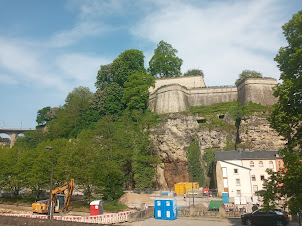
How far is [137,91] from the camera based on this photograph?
2179 inches

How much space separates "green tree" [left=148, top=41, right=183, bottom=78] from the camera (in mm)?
66000

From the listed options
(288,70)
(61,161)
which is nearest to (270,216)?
(288,70)

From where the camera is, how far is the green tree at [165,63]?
66000mm

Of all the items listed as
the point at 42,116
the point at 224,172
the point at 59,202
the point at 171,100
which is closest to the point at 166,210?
the point at 59,202

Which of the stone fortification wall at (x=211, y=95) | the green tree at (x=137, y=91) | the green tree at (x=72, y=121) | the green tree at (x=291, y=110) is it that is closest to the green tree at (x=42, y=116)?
the green tree at (x=72, y=121)

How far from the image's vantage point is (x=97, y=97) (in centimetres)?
6078

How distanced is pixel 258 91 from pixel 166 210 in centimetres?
3649

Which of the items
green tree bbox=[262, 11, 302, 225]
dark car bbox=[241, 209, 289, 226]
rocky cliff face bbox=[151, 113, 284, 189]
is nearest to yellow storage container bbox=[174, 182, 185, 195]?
rocky cliff face bbox=[151, 113, 284, 189]

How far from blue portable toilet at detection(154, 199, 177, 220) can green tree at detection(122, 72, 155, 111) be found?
107 feet

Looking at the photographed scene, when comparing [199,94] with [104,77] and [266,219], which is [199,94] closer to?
[104,77]

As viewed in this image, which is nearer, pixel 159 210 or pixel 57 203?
pixel 159 210

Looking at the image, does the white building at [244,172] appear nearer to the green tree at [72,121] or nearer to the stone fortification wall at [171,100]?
the stone fortification wall at [171,100]

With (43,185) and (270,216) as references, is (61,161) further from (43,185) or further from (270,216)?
(270,216)

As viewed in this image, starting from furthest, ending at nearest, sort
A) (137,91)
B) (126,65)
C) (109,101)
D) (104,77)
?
(104,77) → (126,65) → (109,101) → (137,91)
